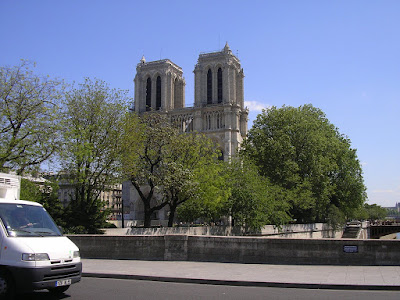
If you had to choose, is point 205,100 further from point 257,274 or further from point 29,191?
point 257,274

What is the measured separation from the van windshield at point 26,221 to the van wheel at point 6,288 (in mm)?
912

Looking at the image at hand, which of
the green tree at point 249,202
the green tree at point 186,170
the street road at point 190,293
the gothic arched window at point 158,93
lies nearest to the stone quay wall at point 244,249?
the street road at point 190,293

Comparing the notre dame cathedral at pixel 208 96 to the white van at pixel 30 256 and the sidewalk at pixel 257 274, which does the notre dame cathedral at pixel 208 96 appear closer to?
the sidewalk at pixel 257 274

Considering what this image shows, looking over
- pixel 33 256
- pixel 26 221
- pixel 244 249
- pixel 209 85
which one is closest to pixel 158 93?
pixel 209 85

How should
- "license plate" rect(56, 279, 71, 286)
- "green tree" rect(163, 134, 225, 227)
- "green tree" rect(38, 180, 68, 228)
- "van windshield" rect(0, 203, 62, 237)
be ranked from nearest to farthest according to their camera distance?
1. "license plate" rect(56, 279, 71, 286)
2. "van windshield" rect(0, 203, 62, 237)
3. "green tree" rect(38, 180, 68, 228)
4. "green tree" rect(163, 134, 225, 227)

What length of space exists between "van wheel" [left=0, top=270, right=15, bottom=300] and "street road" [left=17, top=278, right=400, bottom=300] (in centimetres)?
98

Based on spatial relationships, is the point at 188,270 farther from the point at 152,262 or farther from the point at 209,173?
the point at 209,173

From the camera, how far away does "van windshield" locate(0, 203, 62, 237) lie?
922 centimetres

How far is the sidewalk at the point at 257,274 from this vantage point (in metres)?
10.9

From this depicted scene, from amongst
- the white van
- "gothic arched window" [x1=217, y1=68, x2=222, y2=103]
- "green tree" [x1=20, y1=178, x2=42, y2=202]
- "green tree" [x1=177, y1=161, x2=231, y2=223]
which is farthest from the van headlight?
"gothic arched window" [x1=217, y1=68, x2=222, y2=103]

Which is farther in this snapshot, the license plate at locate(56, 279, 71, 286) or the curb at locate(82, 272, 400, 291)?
the curb at locate(82, 272, 400, 291)

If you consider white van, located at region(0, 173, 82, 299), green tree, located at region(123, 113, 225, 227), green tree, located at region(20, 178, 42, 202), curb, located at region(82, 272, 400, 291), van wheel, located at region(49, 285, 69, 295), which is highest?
green tree, located at region(123, 113, 225, 227)

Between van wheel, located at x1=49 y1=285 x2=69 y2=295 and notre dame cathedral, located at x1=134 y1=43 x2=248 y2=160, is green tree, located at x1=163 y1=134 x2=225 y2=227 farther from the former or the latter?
notre dame cathedral, located at x1=134 y1=43 x2=248 y2=160

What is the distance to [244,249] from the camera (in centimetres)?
1572
